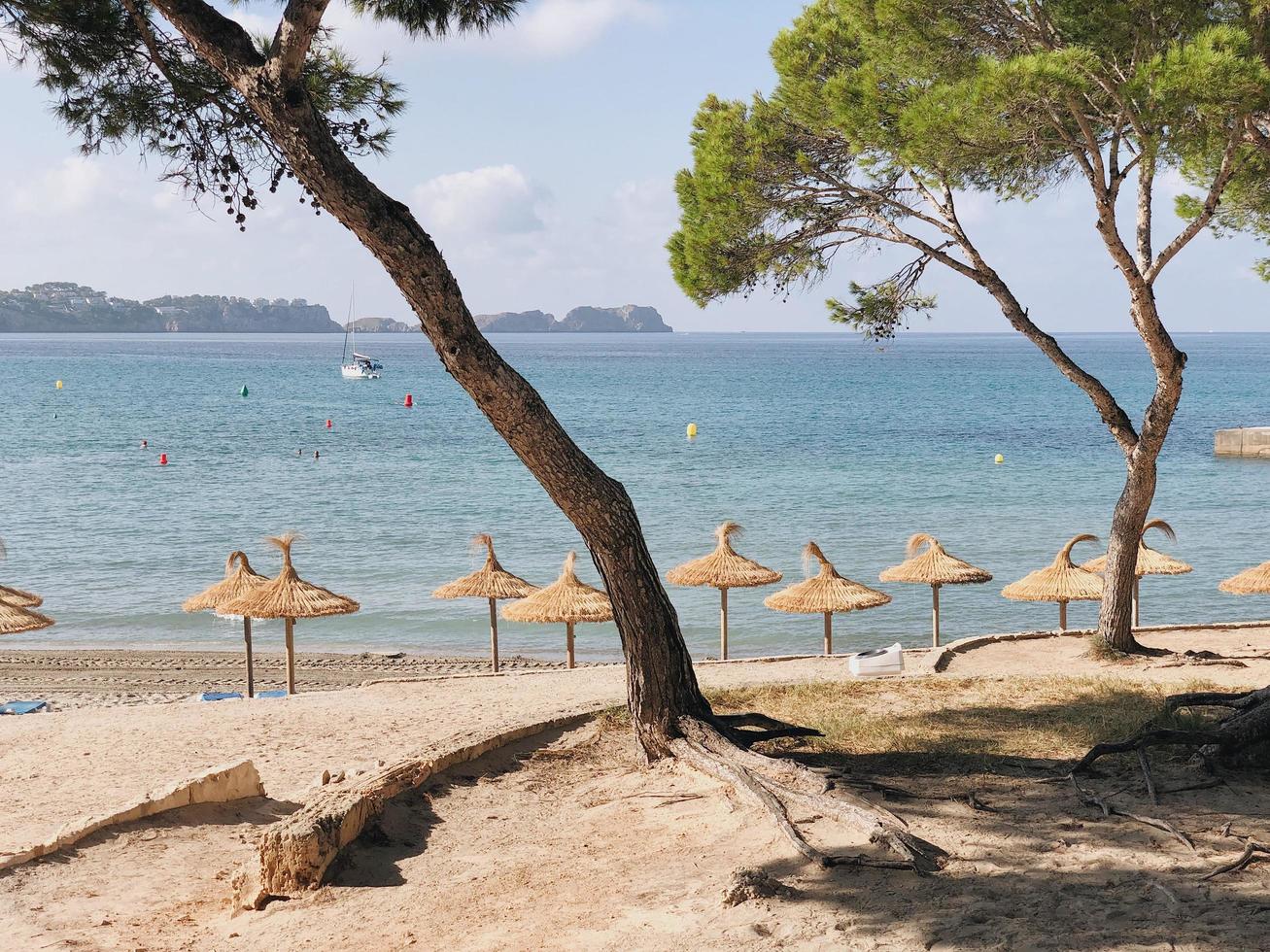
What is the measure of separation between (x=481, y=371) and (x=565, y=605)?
7.98m

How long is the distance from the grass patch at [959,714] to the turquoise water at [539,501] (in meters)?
9.60

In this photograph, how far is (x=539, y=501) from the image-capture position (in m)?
35.3

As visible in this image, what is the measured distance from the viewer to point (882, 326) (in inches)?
488

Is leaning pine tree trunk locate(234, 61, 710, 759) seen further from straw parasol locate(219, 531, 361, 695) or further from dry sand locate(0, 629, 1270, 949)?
straw parasol locate(219, 531, 361, 695)

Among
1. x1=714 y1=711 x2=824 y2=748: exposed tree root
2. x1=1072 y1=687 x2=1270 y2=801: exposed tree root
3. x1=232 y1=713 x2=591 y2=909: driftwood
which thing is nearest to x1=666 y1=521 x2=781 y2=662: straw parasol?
x1=714 y1=711 x2=824 y2=748: exposed tree root

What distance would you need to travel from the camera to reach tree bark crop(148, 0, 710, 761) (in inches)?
237

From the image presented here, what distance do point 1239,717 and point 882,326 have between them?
22.5ft

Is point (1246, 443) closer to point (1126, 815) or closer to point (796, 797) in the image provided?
point (1126, 815)

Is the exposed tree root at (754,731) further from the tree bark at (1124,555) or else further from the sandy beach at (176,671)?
the sandy beach at (176,671)

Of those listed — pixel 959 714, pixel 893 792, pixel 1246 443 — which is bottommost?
pixel 1246 443

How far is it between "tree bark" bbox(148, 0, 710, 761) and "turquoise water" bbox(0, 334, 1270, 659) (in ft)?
39.7

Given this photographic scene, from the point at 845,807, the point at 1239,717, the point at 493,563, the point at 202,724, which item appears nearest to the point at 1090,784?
the point at 1239,717

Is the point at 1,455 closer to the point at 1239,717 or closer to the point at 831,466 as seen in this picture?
the point at 831,466

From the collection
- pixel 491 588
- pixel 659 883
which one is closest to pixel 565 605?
pixel 491 588
